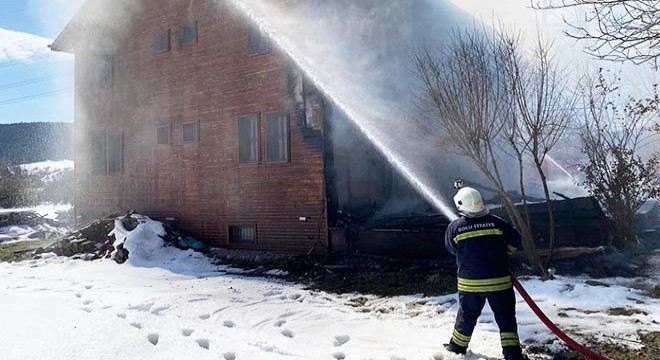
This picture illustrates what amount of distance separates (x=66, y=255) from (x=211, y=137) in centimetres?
465

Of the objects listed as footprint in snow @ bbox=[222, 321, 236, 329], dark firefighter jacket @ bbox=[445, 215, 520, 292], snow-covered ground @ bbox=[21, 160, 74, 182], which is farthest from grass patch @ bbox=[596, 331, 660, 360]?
snow-covered ground @ bbox=[21, 160, 74, 182]

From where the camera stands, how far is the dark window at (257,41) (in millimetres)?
10914

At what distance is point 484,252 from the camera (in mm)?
4113

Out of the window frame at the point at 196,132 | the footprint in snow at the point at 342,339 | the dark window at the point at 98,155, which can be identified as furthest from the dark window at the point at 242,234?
the footprint in snow at the point at 342,339

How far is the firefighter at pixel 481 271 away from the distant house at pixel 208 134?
546 cm

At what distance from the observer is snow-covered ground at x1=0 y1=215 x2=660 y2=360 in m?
3.91

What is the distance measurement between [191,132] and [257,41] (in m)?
3.06

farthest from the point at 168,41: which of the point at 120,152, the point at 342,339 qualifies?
the point at 342,339

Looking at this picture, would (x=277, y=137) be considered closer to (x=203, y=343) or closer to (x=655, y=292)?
(x=203, y=343)

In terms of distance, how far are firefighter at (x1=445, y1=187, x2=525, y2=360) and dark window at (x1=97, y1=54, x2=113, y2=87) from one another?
43.1ft

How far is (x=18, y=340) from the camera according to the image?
146 inches

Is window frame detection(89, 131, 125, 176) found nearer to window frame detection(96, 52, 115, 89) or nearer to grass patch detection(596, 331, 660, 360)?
window frame detection(96, 52, 115, 89)

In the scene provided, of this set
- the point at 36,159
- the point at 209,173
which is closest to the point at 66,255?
the point at 209,173

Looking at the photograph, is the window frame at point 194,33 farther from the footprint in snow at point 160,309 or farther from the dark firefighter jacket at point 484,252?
the dark firefighter jacket at point 484,252
